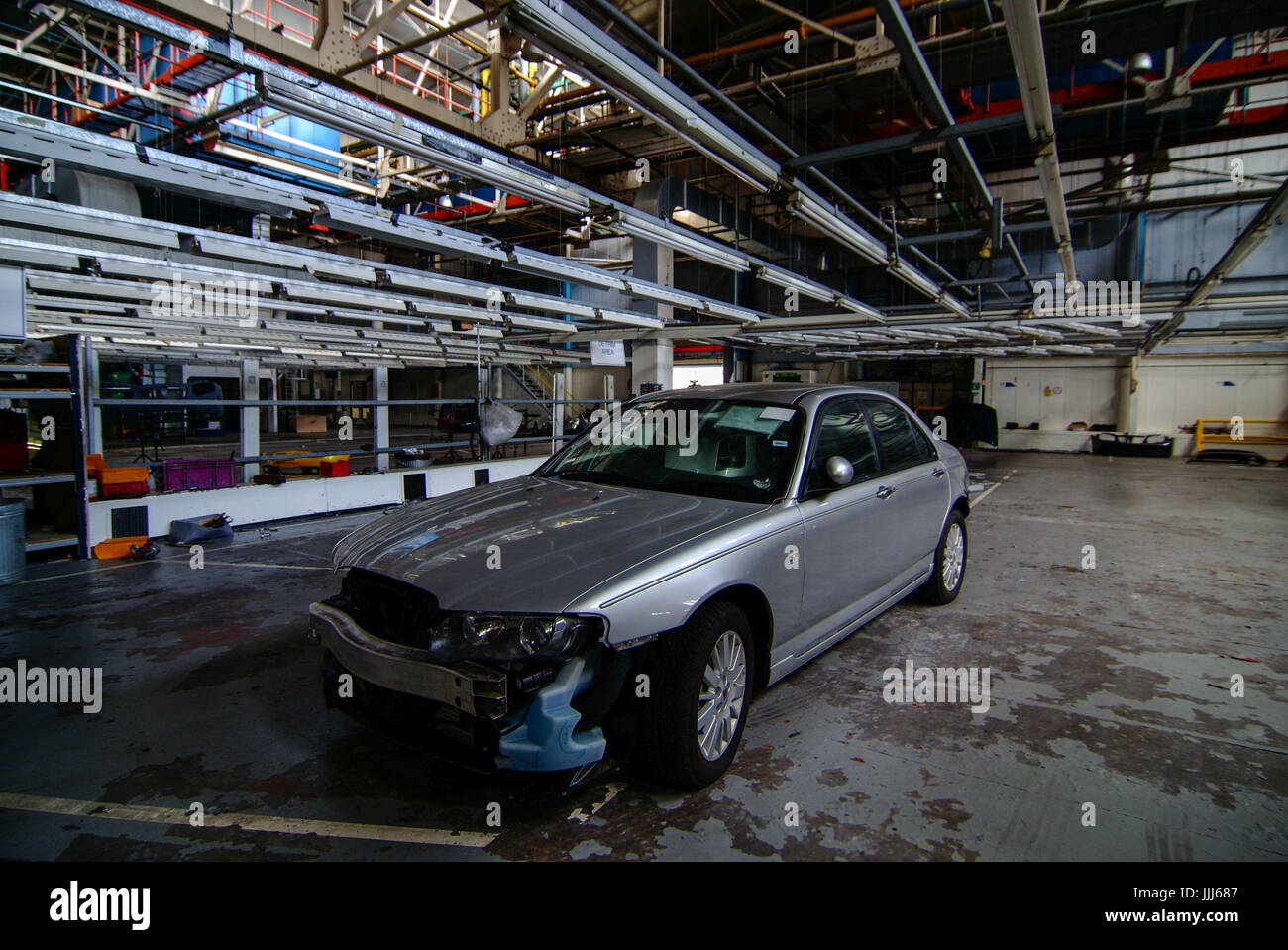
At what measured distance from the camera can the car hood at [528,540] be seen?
209 cm

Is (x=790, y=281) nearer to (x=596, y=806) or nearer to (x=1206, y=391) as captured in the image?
(x=596, y=806)

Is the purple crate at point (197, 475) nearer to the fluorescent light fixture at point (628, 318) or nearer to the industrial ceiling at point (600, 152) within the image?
the industrial ceiling at point (600, 152)

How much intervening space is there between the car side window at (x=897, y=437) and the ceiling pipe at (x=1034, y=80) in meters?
1.73

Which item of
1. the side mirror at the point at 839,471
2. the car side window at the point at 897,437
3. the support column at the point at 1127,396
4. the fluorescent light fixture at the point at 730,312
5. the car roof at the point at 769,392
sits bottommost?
the side mirror at the point at 839,471

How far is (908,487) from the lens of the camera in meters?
3.69

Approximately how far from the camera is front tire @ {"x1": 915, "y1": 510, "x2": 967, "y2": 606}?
14.0ft

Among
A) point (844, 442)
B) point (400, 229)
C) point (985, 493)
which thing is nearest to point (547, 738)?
point (844, 442)

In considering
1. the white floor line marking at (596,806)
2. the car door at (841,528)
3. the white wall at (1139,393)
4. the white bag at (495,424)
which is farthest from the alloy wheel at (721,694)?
the white wall at (1139,393)

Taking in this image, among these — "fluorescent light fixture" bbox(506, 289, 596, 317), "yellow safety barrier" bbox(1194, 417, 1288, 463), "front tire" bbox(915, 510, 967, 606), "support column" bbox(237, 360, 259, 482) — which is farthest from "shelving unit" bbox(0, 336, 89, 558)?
"yellow safety barrier" bbox(1194, 417, 1288, 463)

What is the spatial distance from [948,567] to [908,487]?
1.07 m
